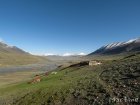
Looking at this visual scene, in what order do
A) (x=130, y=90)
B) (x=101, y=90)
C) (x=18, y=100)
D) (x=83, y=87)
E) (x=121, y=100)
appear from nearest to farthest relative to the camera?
(x=121, y=100) → (x=130, y=90) → (x=101, y=90) → (x=83, y=87) → (x=18, y=100)

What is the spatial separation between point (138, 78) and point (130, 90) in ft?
13.0

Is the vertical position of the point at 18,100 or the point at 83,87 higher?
the point at 83,87

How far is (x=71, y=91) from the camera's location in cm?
2989

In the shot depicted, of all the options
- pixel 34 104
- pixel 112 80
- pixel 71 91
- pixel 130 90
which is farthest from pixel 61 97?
pixel 130 90

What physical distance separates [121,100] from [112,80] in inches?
333

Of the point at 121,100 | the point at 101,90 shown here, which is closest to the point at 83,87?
the point at 101,90

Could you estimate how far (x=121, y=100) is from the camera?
22000mm

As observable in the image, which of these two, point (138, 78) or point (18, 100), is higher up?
point (138, 78)

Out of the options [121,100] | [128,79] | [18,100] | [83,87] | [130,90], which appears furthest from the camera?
[18,100]

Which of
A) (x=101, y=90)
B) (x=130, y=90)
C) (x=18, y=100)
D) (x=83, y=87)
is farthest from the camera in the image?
(x=18, y=100)

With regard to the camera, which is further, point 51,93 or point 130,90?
point 51,93

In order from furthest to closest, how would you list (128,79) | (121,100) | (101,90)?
(128,79)
(101,90)
(121,100)

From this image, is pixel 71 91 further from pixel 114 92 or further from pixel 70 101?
pixel 114 92

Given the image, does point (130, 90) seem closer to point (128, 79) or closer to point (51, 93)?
point (128, 79)
